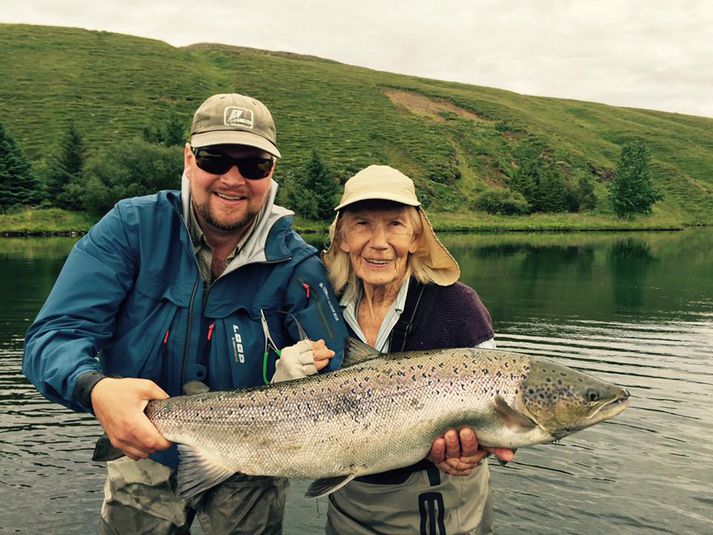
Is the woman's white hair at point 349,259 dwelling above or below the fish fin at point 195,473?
above

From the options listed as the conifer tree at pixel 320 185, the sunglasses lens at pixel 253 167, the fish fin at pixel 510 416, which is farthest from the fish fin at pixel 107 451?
the conifer tree at pixel 320 185

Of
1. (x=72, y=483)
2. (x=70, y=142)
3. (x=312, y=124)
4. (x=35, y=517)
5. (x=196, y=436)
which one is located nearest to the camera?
(x=196, y=436)

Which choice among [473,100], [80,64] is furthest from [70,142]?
[473,100]

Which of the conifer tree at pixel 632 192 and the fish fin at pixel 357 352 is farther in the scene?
the conifer tree at pixel 632 192

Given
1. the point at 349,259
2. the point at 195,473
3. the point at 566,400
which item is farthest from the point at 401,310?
the point at 195,473

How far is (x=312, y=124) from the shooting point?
8800 centimetres

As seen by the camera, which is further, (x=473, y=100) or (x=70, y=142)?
(x=473, y=100)

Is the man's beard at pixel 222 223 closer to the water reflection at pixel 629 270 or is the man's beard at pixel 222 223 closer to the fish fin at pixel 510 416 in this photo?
the fish fin at pixel 510 416

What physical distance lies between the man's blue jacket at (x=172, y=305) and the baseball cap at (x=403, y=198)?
590mm

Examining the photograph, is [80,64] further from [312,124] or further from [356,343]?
[356,343]

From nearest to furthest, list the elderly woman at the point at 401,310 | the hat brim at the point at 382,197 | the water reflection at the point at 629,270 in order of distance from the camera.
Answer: the hat brim at the point at 382,197, the elderly woman at the point at 401,310, the water reflection at the point at 629,270

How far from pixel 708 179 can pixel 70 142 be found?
96.2 m

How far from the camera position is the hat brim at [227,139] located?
3.96m

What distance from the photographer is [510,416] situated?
403 cm
